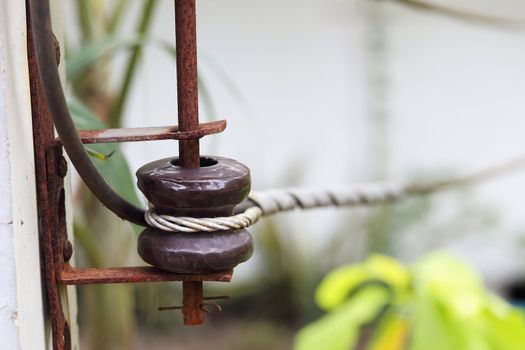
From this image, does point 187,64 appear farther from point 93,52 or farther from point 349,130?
point 349,130

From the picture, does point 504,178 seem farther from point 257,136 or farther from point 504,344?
point 504,344

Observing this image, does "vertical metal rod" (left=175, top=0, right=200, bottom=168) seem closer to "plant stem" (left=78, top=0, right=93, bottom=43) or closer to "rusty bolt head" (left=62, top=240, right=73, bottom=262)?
"rusty bolt head" (left=62, top=240, right=73, bottom=262)

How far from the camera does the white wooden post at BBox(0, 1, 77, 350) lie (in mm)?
381

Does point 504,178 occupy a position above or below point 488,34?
below

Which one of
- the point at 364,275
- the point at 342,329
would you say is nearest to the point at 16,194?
the point at 342,329

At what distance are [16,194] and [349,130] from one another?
2405mm

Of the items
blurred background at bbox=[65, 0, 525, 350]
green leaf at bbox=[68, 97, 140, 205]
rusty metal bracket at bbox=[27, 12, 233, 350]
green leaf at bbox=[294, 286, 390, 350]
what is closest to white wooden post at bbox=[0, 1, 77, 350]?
rusty metal bracket at bbox=[27, 12, 233, 350]

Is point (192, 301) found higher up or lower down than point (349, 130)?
higher up

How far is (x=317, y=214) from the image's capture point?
9.07 ft

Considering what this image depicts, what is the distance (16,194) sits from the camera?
1.27ft

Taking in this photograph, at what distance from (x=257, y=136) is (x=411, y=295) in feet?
5.35

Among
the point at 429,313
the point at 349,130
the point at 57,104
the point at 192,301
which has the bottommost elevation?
the point at 349,130

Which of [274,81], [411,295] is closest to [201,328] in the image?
[274,81]

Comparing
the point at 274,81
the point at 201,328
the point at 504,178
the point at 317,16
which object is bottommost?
the point at 201,328
